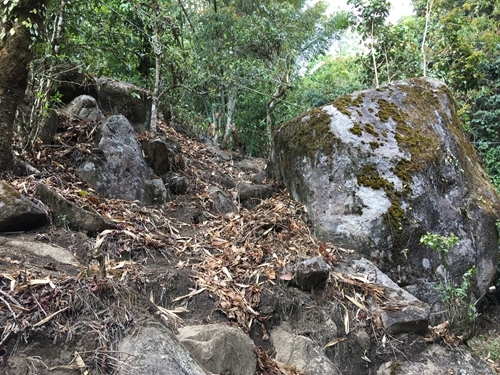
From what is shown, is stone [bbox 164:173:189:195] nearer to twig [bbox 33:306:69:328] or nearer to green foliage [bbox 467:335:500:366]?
twig [bbox 33:306:69:328]

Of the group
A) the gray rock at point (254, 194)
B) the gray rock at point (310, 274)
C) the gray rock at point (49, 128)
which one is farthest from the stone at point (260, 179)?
the gray rock at point (49, 128)

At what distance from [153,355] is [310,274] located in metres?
1.69

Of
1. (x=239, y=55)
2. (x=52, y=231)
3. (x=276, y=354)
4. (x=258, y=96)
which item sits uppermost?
(x=239, y=55)

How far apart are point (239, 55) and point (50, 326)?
30.6ft

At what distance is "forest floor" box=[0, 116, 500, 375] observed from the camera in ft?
6.30

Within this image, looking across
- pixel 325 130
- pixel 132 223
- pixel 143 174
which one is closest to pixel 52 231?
pixel 132 223

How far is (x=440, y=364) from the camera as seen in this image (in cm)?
302

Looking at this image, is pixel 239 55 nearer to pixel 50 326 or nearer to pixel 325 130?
pixel 325 130

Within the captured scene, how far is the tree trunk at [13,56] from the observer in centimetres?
355

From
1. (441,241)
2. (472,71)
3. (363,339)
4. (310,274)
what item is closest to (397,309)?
(363,339)

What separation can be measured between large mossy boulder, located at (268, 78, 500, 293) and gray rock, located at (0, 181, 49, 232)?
282cm

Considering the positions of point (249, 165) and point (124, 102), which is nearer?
point (124, 102)

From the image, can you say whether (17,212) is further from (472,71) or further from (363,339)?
(472,71)

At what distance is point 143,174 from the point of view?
498 centimetres
